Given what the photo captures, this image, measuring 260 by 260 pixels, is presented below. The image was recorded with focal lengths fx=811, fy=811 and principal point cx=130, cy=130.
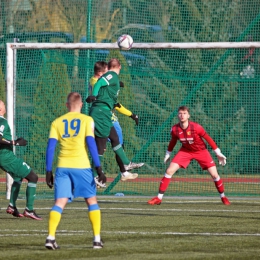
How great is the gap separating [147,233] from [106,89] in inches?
158

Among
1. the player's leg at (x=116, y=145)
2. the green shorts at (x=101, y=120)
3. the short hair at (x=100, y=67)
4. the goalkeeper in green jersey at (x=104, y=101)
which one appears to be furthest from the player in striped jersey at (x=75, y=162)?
the short hair at (x=100, y=67)

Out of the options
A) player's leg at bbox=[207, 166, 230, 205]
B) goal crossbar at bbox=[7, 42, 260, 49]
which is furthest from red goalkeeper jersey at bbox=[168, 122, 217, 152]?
goal crossbar at bbox=[7, 42, 260, 49]

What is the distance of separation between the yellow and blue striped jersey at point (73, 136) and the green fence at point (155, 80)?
8983 mm

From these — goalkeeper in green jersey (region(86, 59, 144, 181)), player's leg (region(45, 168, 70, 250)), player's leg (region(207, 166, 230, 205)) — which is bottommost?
player's leg (region(207, 166, 230, 205))

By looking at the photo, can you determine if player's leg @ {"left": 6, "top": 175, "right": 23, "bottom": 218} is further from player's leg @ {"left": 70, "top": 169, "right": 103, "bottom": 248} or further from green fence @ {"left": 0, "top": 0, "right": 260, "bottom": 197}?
green fence @ {"left": 0, "top": 0, "right": 260, "bottom": 197}

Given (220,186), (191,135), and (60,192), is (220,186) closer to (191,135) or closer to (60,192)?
(191,135)

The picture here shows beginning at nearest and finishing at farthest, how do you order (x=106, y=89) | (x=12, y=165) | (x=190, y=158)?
(x=12, y=165) < (x=106, y=89) < (x=190, y=158)

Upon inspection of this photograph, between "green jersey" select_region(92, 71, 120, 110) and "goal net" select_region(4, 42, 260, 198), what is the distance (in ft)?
14.1

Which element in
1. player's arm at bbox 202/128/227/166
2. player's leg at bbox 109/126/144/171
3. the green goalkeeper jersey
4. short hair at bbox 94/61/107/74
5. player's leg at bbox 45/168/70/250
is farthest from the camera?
short hair at bbox 94/61/107/74

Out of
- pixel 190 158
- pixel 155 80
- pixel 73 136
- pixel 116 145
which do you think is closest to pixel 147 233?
pixel 73 136

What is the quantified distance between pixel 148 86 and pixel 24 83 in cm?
316

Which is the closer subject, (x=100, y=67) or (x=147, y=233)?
(x=147, y=233)

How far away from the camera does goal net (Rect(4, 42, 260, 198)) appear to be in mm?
19422

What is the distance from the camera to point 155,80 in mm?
20297
